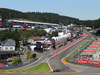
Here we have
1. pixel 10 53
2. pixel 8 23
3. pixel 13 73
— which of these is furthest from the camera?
pixel 8 23

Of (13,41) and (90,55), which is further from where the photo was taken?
(13,41)

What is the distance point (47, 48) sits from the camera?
8419 centimetres

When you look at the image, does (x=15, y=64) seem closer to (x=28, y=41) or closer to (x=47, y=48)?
(x=47, y=48)

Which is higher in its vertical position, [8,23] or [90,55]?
[8,23]

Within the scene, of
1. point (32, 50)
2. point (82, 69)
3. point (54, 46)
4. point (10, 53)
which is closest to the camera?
point (82, 69)

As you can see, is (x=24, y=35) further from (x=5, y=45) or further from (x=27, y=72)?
(x=27, y=72)

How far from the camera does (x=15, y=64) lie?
163 feet

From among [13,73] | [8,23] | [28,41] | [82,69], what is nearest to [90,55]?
[82,69]

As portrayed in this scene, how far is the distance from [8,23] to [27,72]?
10009cm

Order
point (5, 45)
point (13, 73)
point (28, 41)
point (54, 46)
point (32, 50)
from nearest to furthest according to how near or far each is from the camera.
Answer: point (13, 73)
point (5, 45)
point (32, 50)
point (54, 46)
point (28, 41)

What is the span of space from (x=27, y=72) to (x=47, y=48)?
1573 inches

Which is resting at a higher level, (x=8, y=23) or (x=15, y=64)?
(x=8, y=23)

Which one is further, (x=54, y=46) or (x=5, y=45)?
(x=54, y=46)

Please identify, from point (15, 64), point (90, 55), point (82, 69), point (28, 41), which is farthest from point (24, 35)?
point (82, 69)
